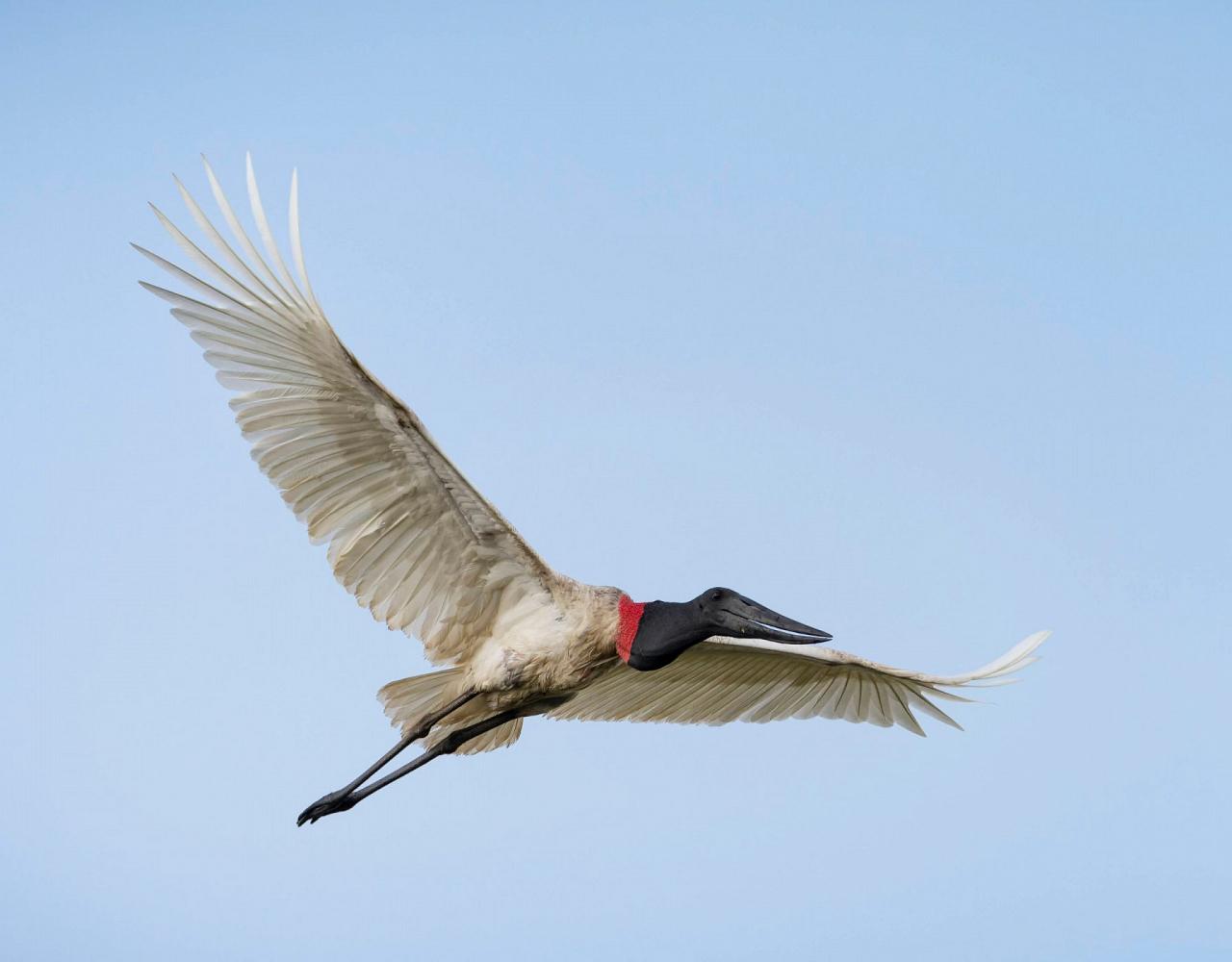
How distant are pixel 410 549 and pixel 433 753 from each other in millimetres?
1444

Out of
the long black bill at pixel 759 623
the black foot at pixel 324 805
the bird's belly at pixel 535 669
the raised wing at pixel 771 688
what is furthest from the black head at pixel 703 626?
the black foot at pixel 324 805

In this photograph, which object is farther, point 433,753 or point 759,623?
point 433,753

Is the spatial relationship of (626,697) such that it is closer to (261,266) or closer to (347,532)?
(347,532)

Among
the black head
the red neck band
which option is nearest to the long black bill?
the black head

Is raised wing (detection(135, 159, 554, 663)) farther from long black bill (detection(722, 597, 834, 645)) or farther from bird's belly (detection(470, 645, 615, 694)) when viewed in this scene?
long black bill (detection(722, 597, 834, 645))

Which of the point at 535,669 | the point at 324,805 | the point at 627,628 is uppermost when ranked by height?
the point at 627,628

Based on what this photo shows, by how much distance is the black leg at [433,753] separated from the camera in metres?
11.2

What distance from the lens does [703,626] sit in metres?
11.0

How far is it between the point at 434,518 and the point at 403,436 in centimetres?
67

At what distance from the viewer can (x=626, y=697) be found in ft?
41.1

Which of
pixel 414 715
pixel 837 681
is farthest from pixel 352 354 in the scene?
pixel 837 681

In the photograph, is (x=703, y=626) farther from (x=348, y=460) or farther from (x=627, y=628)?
(x=348, y=460)

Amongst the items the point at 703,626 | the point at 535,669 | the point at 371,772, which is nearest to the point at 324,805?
the point at 371,772

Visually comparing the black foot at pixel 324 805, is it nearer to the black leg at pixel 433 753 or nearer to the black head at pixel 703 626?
the black leg at pixel 433 753
